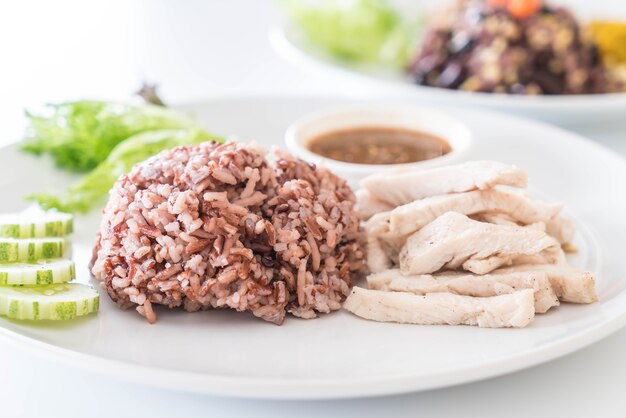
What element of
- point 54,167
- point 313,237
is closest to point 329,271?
point 313,237

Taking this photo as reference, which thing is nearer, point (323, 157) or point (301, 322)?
point (301, 322)

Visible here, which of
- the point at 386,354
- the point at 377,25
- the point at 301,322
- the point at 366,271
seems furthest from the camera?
the point at 377,25

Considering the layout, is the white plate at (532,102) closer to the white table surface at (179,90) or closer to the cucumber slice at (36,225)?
the white table surface at (179,90)

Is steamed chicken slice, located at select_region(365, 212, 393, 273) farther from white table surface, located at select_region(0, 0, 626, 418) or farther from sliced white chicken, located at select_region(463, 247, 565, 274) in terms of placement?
white table surface, located at select_region(0, 0, 626, 418)

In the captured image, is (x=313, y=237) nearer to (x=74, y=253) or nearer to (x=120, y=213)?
(x=120, y=213)

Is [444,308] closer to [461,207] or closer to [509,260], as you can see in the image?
[509,260]

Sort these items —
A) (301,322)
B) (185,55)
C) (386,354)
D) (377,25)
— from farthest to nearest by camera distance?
1. (185,55)
2. (377,25)
3. (301,322)
4. (386,354)

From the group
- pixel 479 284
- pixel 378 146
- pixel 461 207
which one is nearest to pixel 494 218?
pixel 461 207
